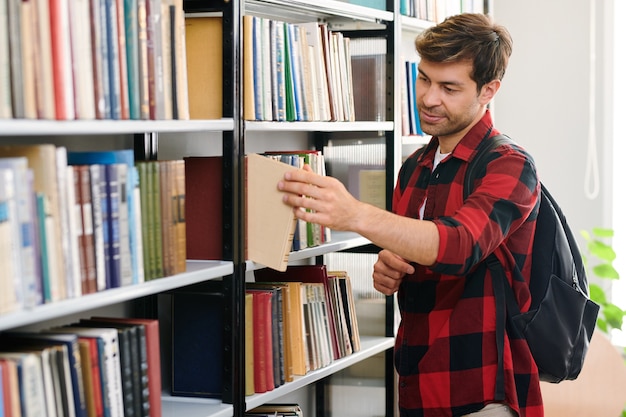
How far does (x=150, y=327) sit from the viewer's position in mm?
1968

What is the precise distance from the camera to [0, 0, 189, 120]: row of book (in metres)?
1.63

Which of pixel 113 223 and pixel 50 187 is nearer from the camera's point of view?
pixel 50 187

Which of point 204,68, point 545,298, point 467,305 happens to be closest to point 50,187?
point 204,68

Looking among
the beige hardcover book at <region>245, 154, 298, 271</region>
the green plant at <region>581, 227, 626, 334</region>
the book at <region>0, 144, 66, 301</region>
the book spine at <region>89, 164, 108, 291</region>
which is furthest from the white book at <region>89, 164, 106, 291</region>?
the green plant at <region>581, 227, 626, 334</region>

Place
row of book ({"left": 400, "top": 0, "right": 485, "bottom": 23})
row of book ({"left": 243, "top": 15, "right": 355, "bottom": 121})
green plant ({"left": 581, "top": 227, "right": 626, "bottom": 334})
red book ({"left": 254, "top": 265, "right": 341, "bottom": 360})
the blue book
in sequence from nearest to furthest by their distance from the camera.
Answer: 1. the blue book
2. row of book ({"left": 243, "top": 15, "right": 355, "bottom": 121})
3. red book ({"left": 254, "top": 265, "right": 341, "bottom": 360})
4. row of book ({"left": 400, "top": 0, "right": 485, "bottom": 23})
5. green plant ({"left": 581, "top": 227, "right": 626, "bottom": 334})

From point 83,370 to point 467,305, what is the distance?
2.97 feet

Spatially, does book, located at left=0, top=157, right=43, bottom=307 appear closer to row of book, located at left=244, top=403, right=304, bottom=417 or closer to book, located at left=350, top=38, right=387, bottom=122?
row of book, located at left=244, top=403, right=304, bottom=417

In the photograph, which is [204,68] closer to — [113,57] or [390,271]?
[113,57]

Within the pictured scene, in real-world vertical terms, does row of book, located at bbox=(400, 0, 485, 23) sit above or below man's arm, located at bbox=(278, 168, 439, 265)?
above

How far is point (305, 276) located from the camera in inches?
109

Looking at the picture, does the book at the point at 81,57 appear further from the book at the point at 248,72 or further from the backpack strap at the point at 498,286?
the backpack strap at the point at 498,286

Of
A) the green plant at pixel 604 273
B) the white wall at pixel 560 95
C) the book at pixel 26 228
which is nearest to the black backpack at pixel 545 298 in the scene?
the book at pixel 26 228

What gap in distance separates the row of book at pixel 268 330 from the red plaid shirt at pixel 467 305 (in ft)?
1.20

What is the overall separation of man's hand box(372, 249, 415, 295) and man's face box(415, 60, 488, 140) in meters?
0.33
